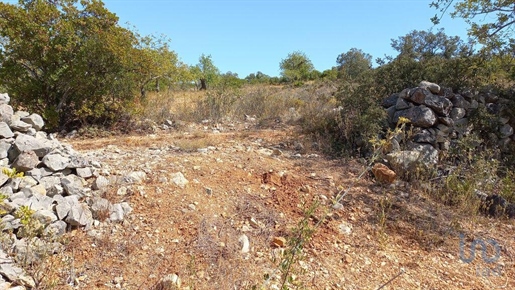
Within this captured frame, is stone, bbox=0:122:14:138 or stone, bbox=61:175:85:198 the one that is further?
stone, bbox=0:122:14:138

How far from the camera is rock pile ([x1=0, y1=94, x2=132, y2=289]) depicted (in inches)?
87.3

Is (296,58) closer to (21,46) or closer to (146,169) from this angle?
(21,46)

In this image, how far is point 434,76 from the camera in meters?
5.73

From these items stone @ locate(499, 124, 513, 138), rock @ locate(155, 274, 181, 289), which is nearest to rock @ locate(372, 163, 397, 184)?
stone @ locate(499, 124, 513, 138)

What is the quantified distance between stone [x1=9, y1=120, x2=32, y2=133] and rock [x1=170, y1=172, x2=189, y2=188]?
5.74ft

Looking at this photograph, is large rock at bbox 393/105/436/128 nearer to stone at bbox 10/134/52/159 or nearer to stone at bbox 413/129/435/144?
stone at bbox 413/129/435/144

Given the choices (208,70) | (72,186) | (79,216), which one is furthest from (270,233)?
(208,70)

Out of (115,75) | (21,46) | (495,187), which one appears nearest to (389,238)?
(495,187)

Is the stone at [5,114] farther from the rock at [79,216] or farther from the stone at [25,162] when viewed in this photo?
the rock at [79,216]

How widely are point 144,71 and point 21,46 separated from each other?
7.35 ft

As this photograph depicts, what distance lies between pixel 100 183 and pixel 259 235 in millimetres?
1679

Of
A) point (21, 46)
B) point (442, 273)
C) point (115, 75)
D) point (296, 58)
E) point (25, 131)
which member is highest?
point (296, 58)

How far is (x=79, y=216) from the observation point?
8.55ft

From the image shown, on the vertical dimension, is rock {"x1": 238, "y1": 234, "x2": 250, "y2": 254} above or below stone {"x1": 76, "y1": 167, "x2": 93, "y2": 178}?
below
